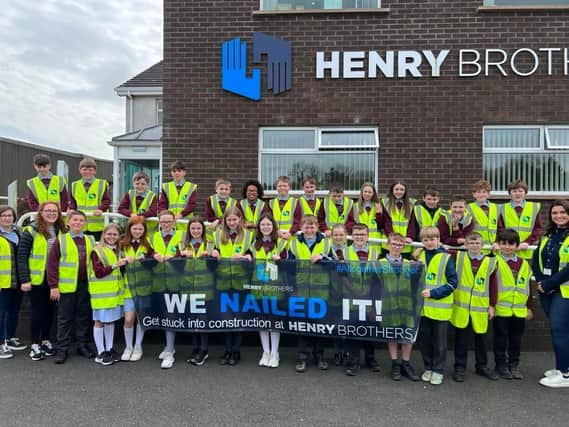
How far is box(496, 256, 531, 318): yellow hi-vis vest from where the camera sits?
5.18 m

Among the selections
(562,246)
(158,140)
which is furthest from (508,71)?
(158,140)

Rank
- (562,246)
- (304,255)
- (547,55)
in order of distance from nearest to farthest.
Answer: (562,246) < (304,255) < (547,55)

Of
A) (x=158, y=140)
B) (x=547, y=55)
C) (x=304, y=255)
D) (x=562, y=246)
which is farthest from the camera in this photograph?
(x=158, y=140)

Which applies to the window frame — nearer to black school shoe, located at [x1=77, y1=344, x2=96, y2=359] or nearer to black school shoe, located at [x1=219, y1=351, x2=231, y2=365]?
black school shoe, located at [x1=219, y1=351, x2=231, y2=365]

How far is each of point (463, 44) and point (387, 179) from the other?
254 centimetres

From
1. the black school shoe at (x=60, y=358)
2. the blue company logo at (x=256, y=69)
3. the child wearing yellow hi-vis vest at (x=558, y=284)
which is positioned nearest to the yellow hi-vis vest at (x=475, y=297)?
the child wearing yellow hi-vis vest at (x=558, y=284)

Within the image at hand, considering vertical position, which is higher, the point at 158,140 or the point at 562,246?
the point at 158,140

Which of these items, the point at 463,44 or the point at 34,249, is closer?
the point at 34,249

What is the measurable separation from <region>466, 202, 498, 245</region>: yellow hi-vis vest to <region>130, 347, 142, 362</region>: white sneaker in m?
4.39

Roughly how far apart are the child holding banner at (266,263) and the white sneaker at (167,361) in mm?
999

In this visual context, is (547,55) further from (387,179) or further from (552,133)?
(387,179)

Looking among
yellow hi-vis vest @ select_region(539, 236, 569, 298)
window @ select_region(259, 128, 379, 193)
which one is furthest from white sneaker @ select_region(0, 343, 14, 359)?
yellow hi-vis vest @ select_region(539, 236, 569, 298)

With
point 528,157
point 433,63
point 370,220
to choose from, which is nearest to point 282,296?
point 370,220

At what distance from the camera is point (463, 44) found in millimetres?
7980
